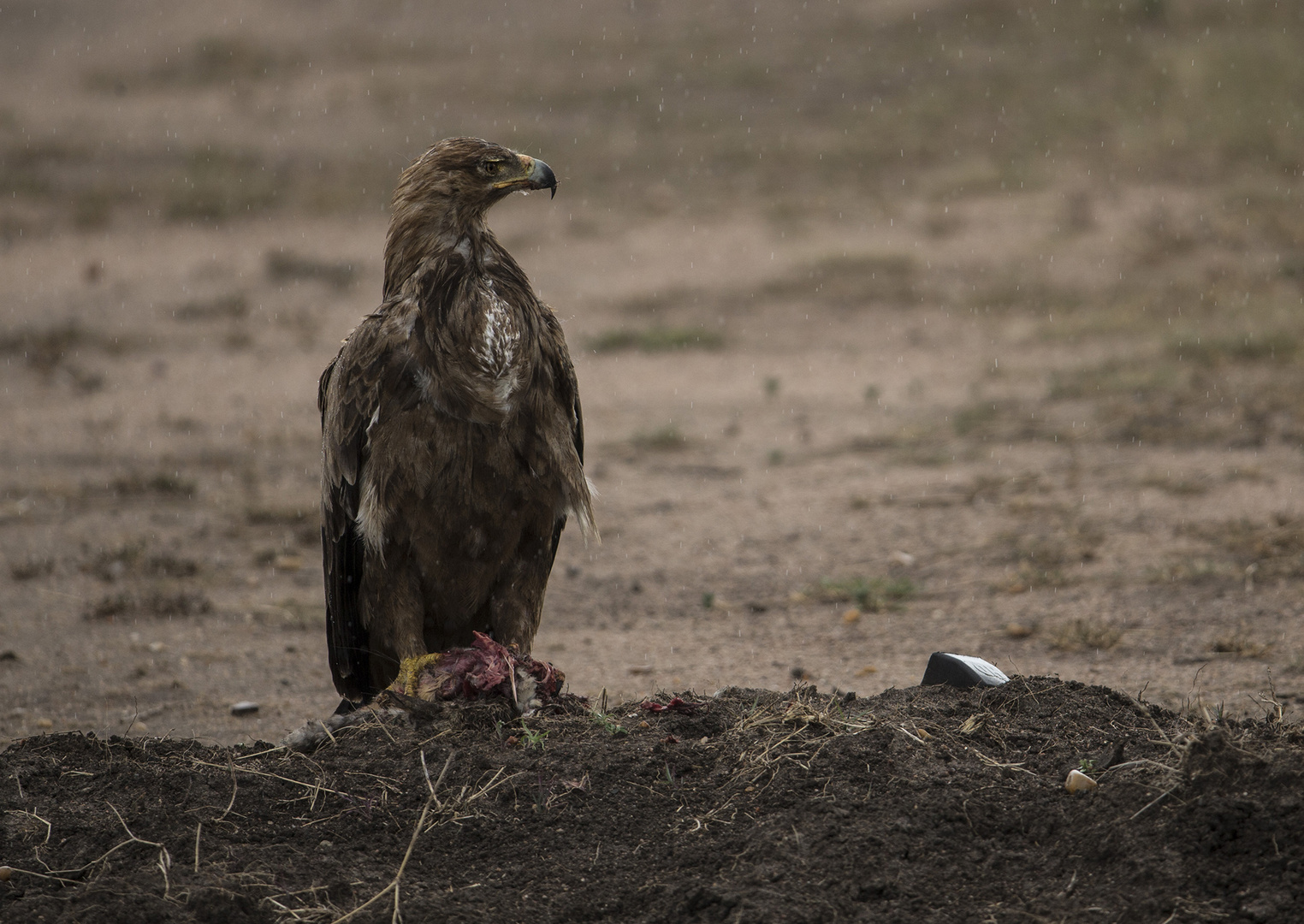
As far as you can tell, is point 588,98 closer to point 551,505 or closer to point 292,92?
point 292,92

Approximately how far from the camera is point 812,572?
7.42m

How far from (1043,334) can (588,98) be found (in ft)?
36.4

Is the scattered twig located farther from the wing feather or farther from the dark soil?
the wing feather

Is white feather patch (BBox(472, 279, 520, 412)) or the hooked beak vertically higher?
the hooked beak

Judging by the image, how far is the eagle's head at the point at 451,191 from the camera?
4594 millimetres

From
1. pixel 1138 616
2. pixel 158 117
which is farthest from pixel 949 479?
pixel 158 117

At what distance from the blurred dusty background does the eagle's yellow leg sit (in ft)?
3.97

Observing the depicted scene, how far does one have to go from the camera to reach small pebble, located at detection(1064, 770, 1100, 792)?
3.41 m

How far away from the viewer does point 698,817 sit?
3473 mm

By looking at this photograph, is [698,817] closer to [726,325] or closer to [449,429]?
[449,429]

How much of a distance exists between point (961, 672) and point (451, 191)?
7.62 ft

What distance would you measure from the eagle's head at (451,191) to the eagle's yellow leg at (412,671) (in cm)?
130

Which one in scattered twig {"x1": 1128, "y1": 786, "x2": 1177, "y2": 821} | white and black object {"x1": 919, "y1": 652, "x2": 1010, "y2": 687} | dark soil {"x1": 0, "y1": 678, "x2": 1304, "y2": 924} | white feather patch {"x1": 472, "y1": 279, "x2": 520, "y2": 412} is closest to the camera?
dark soil {"x1": 0, "y1": 678, "x2": 1304, "y2": 924}

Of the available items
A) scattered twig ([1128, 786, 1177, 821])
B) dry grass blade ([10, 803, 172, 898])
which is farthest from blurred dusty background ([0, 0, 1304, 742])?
→ dry grass blade ([10, 803, 172, 898])
